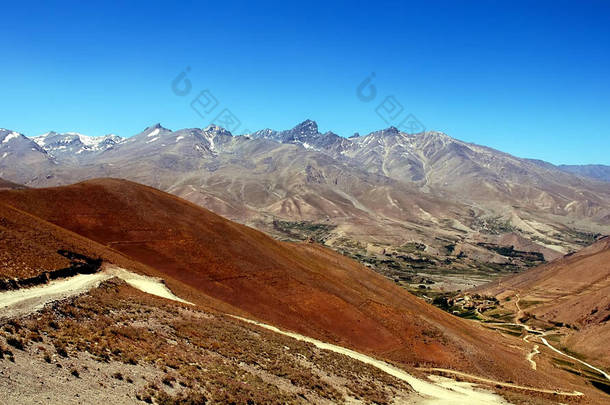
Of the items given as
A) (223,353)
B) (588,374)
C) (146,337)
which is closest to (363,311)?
(223,353)

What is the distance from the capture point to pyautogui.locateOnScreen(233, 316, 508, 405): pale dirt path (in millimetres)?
35531

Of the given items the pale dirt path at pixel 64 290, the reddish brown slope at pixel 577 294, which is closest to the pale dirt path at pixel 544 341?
the reddish brown slope at pixel 577 294

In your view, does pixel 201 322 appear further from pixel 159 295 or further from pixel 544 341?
pixel 544 341

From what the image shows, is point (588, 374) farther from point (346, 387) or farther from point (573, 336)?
point (346, 387)

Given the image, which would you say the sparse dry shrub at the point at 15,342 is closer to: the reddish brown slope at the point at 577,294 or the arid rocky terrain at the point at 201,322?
the arid rocky terrain at the point at 201,322

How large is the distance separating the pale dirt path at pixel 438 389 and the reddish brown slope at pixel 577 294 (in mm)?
63004

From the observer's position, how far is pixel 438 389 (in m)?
39.2

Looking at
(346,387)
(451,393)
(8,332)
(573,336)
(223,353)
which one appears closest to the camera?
Answer: (8,332)

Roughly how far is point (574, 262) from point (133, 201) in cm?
17734

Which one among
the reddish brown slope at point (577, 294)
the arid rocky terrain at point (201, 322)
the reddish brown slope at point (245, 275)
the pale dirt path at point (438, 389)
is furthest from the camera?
the reddish brown slope at point (577, 294)

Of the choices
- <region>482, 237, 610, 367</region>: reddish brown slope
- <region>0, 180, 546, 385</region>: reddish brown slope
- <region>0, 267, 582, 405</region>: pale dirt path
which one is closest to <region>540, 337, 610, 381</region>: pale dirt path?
<region>482, 237, 610, 367</region>: reddish brown slope

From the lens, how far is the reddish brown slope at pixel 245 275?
53.5m

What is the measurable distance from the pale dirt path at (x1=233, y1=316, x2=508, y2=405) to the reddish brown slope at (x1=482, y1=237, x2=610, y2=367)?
63.0 metres

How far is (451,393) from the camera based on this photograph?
38.6 m
